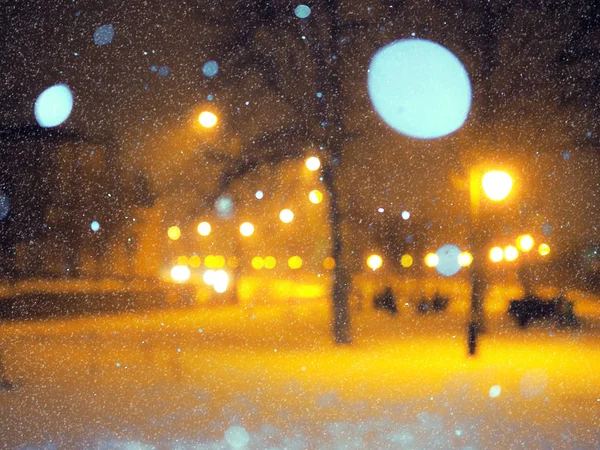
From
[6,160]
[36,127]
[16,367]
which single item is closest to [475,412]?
[16,367]

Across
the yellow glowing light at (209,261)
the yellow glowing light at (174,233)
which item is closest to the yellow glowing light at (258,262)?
the yellow glowing light at (209,261)

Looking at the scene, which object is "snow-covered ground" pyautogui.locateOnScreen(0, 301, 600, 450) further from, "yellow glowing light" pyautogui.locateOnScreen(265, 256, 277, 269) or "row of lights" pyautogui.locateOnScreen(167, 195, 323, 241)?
"yellow glowing light" pyautogui.locateOnScreen(265, 256, 277, 269)

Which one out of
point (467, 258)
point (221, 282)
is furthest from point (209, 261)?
point (467, 258)

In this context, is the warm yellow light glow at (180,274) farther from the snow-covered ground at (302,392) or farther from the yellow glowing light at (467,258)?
the snow-covered ground at (302,392)

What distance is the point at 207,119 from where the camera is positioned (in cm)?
1279

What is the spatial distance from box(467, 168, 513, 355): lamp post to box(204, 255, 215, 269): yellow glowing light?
34008mm

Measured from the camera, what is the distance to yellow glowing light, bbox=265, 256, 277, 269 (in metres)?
51.5

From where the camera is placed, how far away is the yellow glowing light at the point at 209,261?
43628 millimetres

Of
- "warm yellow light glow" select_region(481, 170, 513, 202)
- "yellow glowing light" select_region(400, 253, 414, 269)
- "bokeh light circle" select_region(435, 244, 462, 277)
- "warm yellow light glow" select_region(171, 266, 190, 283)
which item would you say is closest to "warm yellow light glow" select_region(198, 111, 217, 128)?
"warm yellow light glow" select_region(481, 170, 513, 202)

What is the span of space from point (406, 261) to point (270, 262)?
66.8 feet

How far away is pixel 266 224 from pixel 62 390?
25.1 metres

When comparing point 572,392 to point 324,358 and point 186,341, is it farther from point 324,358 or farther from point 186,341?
point 186,341

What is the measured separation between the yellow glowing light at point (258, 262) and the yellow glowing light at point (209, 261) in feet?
27.0

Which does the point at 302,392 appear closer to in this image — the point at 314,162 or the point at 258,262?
the point at 314,162
